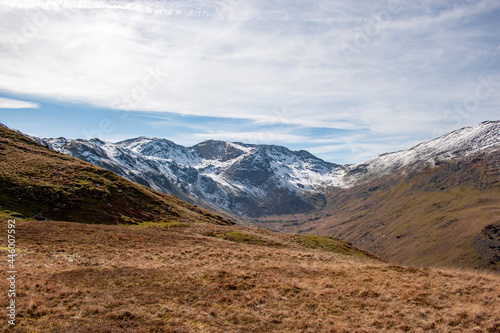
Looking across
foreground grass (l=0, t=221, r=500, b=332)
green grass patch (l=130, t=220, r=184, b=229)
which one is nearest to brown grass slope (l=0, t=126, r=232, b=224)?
green grass patch (l=130, t=220, r=184, b=229)

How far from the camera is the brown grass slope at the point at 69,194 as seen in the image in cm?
4984

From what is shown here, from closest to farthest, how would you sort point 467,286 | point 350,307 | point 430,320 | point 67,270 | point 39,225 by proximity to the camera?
point 430,320
point 350,307
point 467,286
point 67,270
point 39,225

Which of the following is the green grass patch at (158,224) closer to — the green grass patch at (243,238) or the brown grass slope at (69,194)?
the brown grass slope at (69,194)

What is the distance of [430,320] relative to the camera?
1705 centimetres

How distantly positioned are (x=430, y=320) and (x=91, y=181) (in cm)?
6644

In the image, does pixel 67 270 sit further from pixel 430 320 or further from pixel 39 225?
pixel 430 320

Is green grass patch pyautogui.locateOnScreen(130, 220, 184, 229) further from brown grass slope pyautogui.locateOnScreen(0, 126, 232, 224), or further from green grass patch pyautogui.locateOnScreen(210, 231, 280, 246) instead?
green grass patch pyautogui.locateOnScreen(210, 231, 280, 246)

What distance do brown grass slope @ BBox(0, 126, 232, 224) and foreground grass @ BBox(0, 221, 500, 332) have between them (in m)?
20.7

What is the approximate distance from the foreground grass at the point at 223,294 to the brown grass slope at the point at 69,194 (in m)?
20.7

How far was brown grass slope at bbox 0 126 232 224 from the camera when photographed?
49844mm

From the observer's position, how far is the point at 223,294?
2138cm

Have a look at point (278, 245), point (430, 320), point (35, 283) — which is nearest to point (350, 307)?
point (430, 320)

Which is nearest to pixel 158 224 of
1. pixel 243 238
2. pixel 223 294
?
pixel 243 238

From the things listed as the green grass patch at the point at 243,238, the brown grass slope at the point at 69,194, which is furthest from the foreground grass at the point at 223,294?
the brown grass slope at the point at 69,194
